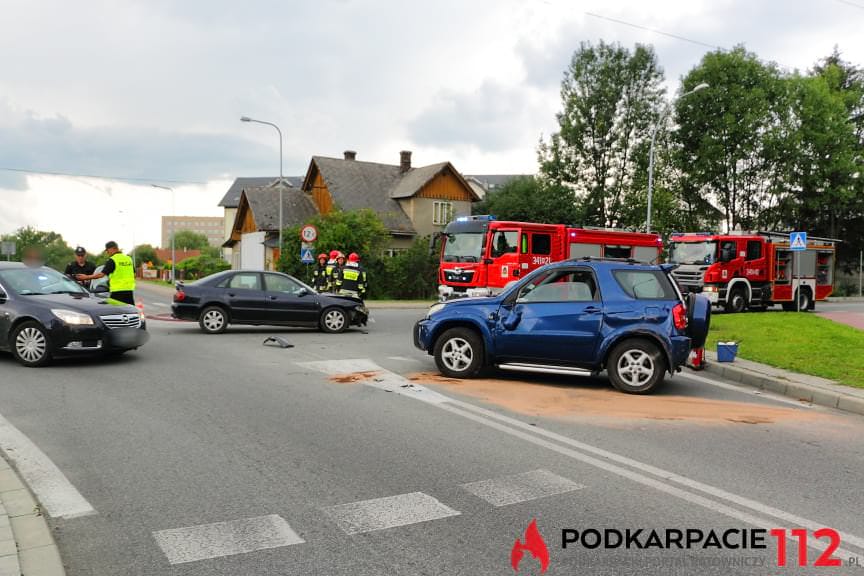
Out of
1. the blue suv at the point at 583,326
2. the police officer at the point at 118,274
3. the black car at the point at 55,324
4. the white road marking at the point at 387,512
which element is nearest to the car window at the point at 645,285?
the blue suv at the point at 583,326

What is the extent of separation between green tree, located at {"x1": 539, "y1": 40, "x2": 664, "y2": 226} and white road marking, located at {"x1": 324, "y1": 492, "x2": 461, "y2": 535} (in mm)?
42319

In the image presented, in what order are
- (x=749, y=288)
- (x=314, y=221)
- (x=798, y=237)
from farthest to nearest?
(x=314, y=221) < (x=749, y=288) < (x=798, y=237)

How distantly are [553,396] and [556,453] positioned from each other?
260 centimetres

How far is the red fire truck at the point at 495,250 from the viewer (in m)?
20.0

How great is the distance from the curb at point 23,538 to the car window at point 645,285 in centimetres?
692

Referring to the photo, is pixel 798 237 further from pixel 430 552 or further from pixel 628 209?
pixel 628 209

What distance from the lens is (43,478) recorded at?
493 centimetres

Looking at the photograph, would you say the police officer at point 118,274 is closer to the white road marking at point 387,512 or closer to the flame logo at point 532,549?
the white road marking at point 387,512

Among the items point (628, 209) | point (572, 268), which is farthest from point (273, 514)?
point (628, 209)

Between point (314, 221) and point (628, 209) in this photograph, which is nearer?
point (314, 221)

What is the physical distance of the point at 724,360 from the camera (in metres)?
11.1

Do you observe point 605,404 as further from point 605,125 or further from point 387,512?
point 605,125

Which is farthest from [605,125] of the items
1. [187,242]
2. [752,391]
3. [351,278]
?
[187,242]

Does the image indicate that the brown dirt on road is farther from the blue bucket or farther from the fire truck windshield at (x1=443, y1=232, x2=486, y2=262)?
the fire truck windshield at (x1=443, y1=232, x2=486, y2=262)
